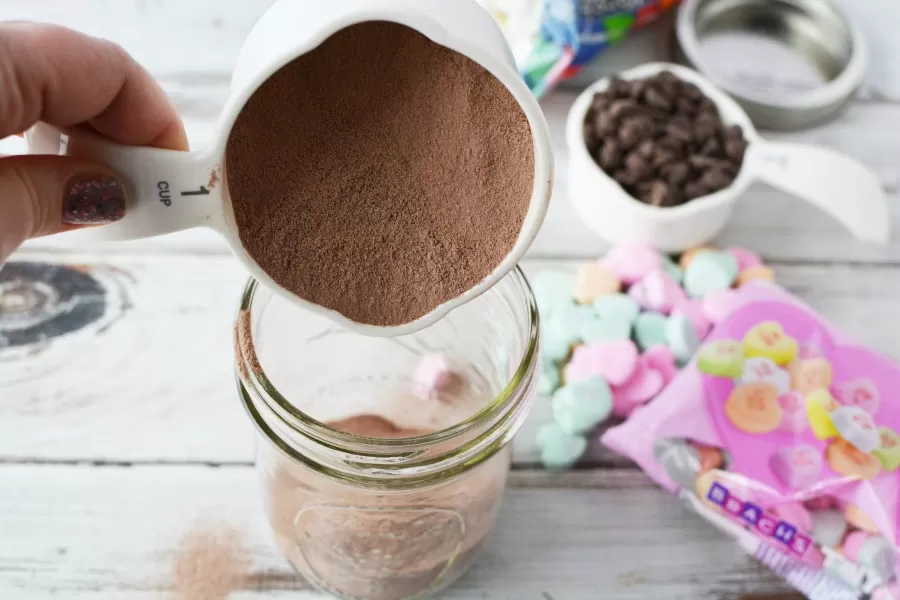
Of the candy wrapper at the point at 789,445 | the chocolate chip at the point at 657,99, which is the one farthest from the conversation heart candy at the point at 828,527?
the chocolate chip at the point at 657,99

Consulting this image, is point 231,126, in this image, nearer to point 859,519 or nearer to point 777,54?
point 859,519

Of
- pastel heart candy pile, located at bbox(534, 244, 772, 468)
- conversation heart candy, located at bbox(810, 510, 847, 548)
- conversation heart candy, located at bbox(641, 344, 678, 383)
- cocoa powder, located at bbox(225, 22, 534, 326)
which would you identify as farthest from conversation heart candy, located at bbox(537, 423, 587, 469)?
cocoa powder, located at bbox(225, 22, 534, 326)

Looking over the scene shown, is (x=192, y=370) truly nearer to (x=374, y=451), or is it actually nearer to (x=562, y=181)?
(x=374, y=451)

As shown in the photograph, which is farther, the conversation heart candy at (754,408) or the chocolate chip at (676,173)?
the chocolate chip at (676,173)

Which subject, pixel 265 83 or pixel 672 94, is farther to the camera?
pixel 672 94

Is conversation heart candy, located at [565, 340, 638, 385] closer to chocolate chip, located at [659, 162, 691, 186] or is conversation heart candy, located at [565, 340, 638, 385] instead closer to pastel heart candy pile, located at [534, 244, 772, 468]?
pastel heart candy pile, located at [534, 244, 772, 468]

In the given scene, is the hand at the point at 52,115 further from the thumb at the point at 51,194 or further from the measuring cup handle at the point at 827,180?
A: the measuring cup handle at the point at 827,180

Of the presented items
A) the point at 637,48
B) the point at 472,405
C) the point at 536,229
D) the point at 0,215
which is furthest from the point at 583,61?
the point at 0,215
